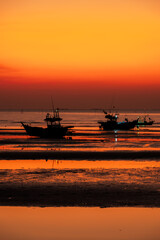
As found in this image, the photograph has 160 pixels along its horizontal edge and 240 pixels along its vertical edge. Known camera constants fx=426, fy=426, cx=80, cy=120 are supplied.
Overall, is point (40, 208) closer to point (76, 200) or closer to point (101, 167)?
point (76, 200)

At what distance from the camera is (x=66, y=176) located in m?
21.0

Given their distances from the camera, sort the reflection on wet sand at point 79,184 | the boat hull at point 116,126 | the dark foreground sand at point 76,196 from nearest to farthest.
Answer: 1. the dark foreground sand at point 76,196
2. the reflection on wet sand at point 79,184
3. the boat hull at point 116,126

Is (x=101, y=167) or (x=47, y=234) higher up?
(x=101, y=167)

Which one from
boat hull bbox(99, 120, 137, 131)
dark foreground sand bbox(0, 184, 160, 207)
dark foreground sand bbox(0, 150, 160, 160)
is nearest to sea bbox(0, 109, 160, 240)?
dark foreground sand bbox(0, 184, 160, 207)

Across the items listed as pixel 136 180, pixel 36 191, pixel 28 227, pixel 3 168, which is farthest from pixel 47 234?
A: pixel 3 168

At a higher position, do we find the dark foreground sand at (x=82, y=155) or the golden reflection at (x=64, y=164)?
the dark foreground sand at (x=82, y=155)

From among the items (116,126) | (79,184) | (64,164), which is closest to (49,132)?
(64,164)

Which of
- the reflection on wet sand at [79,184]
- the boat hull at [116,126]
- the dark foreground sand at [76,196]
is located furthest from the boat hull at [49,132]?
the dark foreground sand at [76,196]

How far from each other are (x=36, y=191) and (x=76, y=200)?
2302 mm

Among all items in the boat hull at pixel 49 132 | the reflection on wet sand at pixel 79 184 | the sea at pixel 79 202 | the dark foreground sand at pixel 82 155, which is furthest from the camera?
the boat hull at pixel 49 132

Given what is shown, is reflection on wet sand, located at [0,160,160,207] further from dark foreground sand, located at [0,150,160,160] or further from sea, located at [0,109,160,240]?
dark foreground sand, located at [0,150,160,160]

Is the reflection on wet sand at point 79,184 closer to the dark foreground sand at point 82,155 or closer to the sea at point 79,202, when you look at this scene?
the sea at point 79,202

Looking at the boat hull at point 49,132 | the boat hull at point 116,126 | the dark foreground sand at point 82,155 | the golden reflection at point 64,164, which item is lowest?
the golden reflection at point 64,164

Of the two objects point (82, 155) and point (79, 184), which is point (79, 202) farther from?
point (82, 155)
